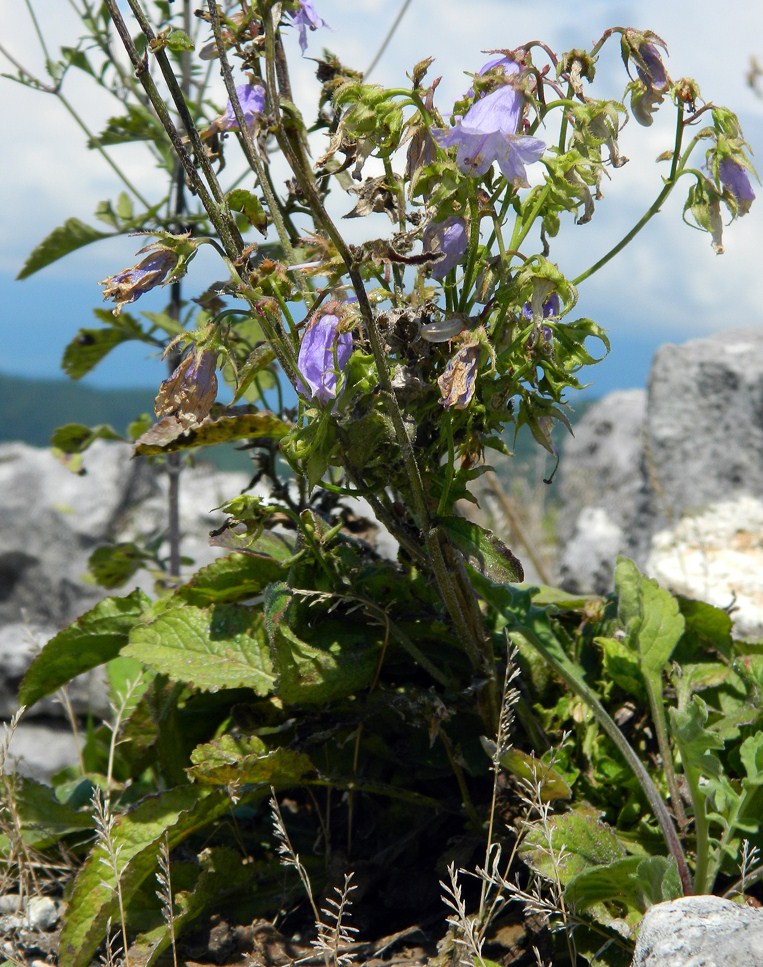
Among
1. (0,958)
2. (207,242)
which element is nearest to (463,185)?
(207,242)

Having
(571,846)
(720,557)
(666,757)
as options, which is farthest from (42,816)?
(720,557)

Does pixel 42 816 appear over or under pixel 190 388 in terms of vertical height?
under

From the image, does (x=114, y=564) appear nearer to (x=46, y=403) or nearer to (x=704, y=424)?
(x=704, y=424)

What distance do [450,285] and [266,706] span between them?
2.89 ft

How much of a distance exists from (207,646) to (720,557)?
1.91 m

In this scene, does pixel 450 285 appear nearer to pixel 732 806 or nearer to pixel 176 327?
pixel 732 806

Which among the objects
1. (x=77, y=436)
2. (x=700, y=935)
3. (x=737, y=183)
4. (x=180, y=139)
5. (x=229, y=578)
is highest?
(x=180, y=139)

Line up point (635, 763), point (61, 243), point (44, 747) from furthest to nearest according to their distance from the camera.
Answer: point (44, 747) → point (61, 243) → point (635, 763)

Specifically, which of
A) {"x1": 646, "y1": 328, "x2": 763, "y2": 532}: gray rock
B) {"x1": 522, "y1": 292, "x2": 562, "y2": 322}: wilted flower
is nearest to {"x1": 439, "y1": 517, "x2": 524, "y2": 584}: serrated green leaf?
{"x1": 522, "y1": 292, "x2": 562, "y2": 322}: wilted flower

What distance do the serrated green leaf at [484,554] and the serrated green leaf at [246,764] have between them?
47cm

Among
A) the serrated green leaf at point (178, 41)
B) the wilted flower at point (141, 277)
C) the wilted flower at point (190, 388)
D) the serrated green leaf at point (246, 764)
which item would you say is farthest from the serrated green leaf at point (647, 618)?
the serrated green leaf at point (178, 41)

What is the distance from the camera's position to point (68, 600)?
4.18 meters

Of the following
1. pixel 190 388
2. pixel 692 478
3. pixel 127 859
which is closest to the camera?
pixel 190 388

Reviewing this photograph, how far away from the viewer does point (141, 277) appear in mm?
1319
